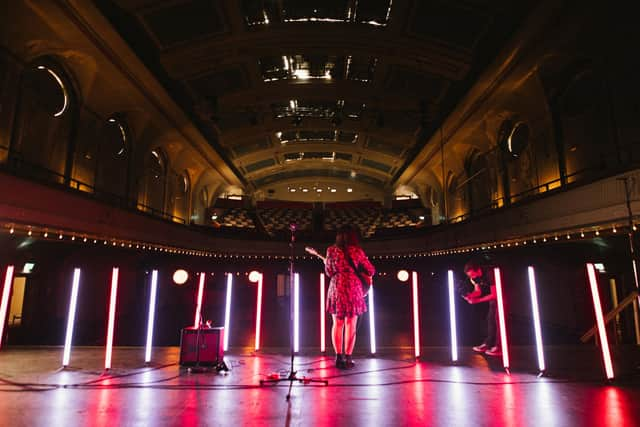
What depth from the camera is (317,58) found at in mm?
11734

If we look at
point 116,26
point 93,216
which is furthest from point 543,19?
point 93,216

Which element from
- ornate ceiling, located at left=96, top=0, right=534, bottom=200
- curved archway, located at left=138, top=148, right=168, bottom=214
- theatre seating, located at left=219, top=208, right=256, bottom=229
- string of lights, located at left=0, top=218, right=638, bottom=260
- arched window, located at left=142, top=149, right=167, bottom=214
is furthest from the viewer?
theatre seating, located at left=219, top=208, right=256, bottom=229

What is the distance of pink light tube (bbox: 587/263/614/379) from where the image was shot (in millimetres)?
3865

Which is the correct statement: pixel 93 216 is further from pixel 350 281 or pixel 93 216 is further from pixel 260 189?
pixel 260 189

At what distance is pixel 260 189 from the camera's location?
24.6 metres

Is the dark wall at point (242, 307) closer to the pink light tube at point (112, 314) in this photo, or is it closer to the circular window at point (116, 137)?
the pink light tube at point (112, 314)

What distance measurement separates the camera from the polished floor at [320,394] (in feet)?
8.93

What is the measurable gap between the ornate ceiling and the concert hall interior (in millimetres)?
71

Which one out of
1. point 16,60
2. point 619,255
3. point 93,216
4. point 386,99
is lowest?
point 619,255

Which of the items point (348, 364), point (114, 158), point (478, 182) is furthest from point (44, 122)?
point (478, 182)

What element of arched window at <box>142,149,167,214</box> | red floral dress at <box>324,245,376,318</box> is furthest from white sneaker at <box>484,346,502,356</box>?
arched window at <box>142,149,167,214</box>

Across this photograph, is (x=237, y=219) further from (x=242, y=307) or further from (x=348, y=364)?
(x=348, y=364)

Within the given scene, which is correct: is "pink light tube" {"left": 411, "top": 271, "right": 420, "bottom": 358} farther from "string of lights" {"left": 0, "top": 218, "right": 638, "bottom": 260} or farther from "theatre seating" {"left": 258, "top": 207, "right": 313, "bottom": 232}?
"theatre seating" {"left": 258, "top": 207, "right": 313, "bottom": 232}

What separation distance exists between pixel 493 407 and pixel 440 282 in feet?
44.4
